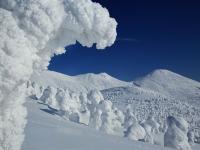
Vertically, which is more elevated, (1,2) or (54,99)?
(54,99)

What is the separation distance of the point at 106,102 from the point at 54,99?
20385 mm

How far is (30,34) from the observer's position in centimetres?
1598

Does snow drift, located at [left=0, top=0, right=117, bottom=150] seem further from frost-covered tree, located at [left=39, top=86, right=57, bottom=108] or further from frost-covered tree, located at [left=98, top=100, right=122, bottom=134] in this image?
frost-covered tree, located at [left=39, top=86, right=57, bottom=108]

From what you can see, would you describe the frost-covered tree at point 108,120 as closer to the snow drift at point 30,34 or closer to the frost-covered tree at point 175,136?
the frost-covered tree at point 175,136

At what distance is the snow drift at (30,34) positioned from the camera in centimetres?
1548

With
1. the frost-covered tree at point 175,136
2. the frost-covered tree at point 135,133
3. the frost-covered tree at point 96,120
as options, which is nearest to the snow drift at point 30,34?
the frost-covered tree at point 175,136

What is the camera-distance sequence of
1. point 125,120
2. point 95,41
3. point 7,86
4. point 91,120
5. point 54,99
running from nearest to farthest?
point 7,86 < point 95,41 < point 91,120 < point 54,99 < point 125,120

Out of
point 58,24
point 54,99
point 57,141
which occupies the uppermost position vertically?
point 54,99

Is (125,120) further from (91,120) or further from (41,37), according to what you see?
(41,37)

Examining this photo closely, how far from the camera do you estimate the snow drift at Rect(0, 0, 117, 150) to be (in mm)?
15484

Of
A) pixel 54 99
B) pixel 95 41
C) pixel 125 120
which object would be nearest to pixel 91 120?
pixel 54 99

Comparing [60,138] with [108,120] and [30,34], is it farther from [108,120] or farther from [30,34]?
[30,34]

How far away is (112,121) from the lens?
451 ft

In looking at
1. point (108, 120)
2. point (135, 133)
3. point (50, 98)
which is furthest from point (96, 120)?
point (50, 98)
